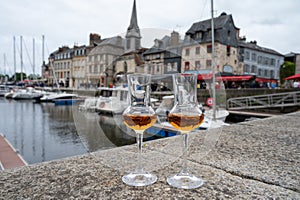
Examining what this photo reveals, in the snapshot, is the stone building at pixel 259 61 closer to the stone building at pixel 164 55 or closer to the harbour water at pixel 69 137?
the harbour water at pixel 69 137

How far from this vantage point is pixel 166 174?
1.07m

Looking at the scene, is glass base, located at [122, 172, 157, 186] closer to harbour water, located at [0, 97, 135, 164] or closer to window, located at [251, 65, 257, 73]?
harbour water, located at [0, 97, 135, 164]

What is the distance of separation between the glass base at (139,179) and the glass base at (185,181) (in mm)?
85

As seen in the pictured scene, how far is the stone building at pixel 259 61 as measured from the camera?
23.9 m

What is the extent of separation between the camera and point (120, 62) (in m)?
1.31

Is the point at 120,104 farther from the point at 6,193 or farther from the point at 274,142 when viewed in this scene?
the point at 274,142

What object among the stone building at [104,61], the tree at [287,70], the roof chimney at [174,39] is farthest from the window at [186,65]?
the tree at [287,70]

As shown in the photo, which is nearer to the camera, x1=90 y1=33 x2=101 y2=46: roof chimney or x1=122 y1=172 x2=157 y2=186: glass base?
x1=122 y1=172 x2=157 y2=186: glass base

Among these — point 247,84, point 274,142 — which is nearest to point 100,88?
point 274,142

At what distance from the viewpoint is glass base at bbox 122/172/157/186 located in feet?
3.07

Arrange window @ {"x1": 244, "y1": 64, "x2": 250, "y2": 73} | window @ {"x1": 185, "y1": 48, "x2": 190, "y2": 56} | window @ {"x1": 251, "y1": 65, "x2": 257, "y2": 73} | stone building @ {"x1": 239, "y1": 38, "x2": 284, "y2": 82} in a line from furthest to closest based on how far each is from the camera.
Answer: window @ {"x1": 251, "y1": 65, "x2": 257, "y2": 73}, window @ {"x1": 244, "y1": 64, "x2": 250, "y2": 73}, stone building @ {"x1": 239, "y1": 38, "x2": 284, "y2": 82}, window @ {"x1": 185, "y1": 48, "x2": 190, "y2": 56}

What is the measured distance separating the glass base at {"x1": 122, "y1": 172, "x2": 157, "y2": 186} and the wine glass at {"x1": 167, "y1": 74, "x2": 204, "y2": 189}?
0.28ft

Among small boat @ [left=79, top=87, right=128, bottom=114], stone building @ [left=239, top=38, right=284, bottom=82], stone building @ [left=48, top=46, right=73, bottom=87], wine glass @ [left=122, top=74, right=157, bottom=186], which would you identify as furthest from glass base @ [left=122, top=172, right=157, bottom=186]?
stone building @ [left=239, top=38, right=284, bottom=82]

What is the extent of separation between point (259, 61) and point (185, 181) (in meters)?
29.2
